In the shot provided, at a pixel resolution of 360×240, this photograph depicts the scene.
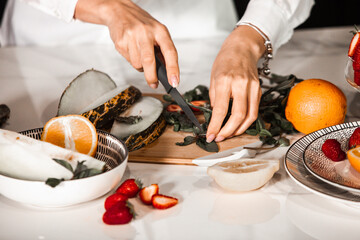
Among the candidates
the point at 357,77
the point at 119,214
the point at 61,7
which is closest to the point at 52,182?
the point at 119,214

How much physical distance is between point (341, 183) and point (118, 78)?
1.07m

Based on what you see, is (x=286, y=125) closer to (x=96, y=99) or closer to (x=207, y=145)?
(x=207, y=145)

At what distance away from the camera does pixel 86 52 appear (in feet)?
6.63

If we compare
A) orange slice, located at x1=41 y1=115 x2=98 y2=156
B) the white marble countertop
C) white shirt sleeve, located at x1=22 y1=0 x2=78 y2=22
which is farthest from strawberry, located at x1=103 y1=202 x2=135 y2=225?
white shirt sleeve, located at x1=22 y1=0 x2=78 y2=22

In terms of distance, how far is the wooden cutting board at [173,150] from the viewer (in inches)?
43.9

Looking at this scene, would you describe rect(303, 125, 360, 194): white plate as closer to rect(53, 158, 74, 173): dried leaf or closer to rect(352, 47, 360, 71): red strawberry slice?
rect(352, 47, 360, 71): red strawberry slice

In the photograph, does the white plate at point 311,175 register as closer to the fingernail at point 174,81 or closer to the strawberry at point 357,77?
the strawberry at point 357,77

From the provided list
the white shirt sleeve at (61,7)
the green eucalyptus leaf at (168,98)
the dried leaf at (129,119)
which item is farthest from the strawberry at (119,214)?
the white shirt sleeve at (61,7)

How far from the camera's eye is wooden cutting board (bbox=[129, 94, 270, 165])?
1.11m

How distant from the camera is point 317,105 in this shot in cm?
115

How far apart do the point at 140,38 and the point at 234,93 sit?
28 centimetres

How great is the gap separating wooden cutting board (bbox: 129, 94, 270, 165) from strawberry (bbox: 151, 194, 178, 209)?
201 millimetres

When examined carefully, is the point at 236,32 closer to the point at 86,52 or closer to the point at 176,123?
the point at 176,123

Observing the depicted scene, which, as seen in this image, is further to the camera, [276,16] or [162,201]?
[276,16]
